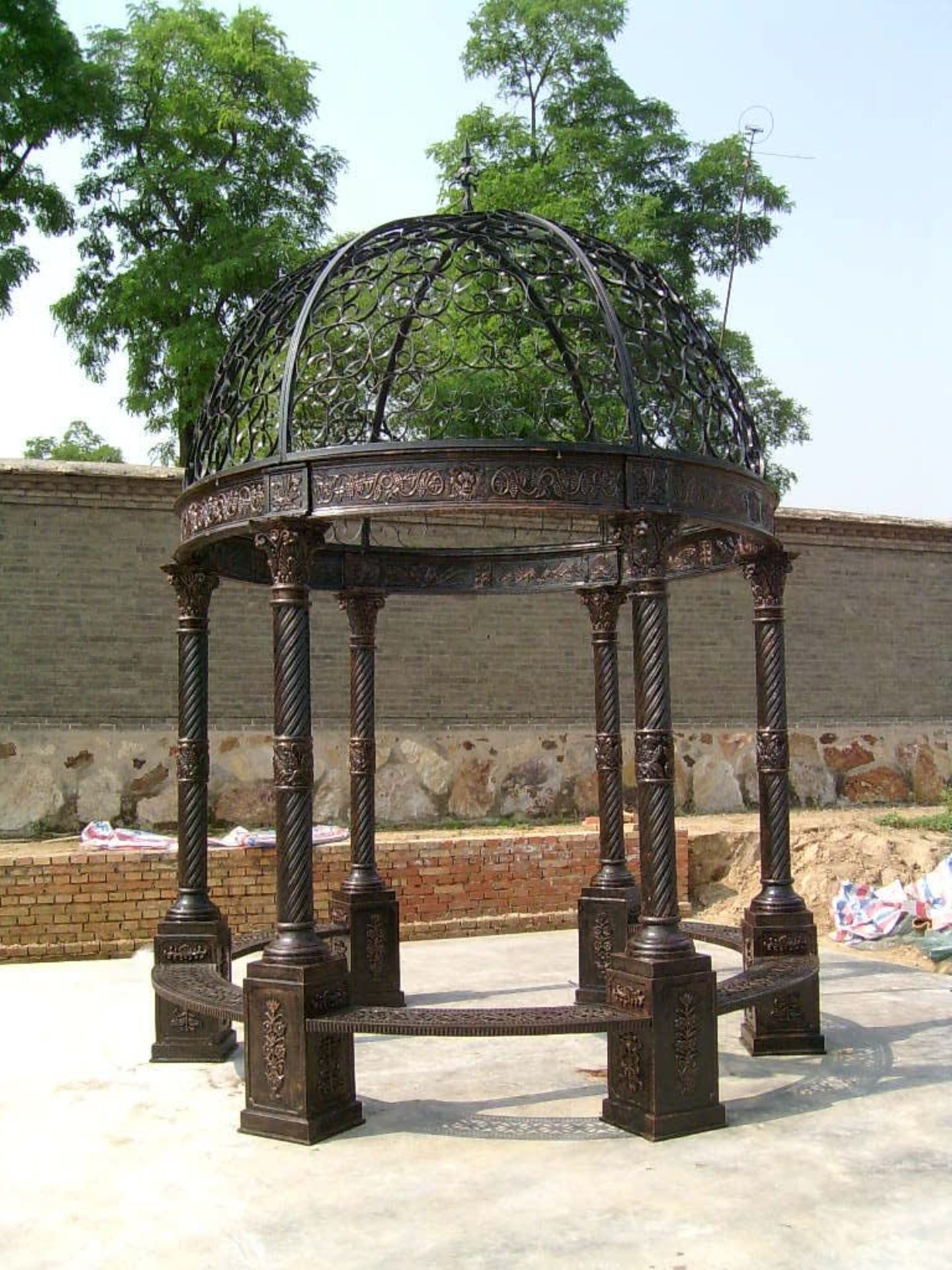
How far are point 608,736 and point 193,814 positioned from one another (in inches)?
99.3

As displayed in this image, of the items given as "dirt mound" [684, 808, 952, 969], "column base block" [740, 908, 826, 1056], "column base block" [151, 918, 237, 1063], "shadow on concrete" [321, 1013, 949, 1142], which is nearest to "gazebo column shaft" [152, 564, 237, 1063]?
"column base block" [151, 918, 237, 1063]

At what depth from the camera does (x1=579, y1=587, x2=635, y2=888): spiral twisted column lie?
25.0ft

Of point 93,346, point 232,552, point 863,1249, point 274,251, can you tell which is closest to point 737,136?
point 274,251

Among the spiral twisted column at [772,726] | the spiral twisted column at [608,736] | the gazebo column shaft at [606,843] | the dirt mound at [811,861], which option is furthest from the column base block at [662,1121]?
the dirt mound at [811,861]

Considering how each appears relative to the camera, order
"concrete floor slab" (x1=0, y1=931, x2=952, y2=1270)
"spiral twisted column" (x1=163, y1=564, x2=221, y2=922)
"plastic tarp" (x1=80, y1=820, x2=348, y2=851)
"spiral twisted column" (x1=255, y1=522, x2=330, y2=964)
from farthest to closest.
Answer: "plastic tarp" (x1=80, y1=820, x2=348, y2=851), "spiral twisted column" (x1=163, y1=564, x2=221, y2=922), "spiral twisted column" (x1=255, y1=522, x2=330, y2=964), "concrete floor slab" (x1=0, y1=931, x2=952, y2=1270)

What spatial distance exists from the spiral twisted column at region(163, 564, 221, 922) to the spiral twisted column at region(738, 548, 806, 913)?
277cm

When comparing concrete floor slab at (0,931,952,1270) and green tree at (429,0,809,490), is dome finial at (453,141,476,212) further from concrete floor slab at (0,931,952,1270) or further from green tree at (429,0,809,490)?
green tree at (429,0,809,490)

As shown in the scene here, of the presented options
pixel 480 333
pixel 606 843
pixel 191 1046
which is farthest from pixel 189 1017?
pixel 480 333

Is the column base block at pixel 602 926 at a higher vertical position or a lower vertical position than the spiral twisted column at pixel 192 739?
lower

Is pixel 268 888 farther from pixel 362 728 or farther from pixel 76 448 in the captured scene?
pixel 76 448

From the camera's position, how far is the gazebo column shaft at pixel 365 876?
7492 mm

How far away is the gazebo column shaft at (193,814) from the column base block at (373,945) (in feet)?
3.25

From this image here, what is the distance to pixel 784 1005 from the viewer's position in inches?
247

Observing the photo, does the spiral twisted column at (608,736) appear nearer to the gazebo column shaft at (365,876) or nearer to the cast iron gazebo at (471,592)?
the cast iron gazebo at (471,592)
